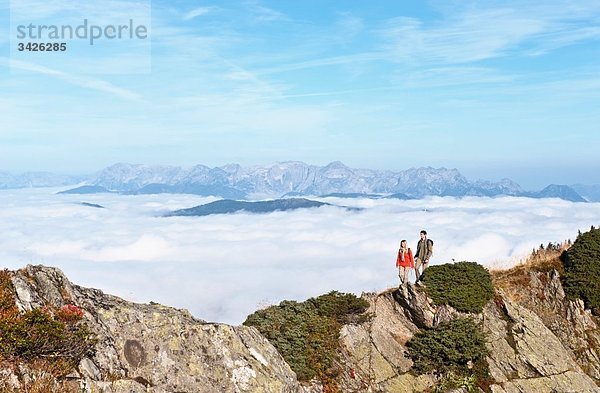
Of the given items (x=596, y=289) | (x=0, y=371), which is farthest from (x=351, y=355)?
(x=596, y=289)

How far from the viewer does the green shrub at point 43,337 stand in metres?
9.75

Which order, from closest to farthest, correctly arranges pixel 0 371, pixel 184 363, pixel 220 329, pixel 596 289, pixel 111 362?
pixel 0 371 → pixel 111 362 → pixel 184 363 → pixel 220 329 → pixel 596 289

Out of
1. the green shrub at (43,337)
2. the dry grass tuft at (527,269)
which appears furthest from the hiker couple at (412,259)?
the green shrub at (43,337)

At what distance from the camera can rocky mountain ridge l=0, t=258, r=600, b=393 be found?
38.6 feet

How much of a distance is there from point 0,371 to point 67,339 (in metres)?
1.41

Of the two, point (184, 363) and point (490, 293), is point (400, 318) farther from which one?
point (184, 363)

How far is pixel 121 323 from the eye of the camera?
12547 mm

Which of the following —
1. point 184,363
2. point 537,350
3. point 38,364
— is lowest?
point 537,350

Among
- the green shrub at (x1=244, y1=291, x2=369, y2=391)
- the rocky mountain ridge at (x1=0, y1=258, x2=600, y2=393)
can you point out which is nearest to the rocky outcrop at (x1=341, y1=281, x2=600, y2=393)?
the rocky mountain ridge at (x1=0, y1=258, x2=600, y2=393)

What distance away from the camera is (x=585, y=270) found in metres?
26.5

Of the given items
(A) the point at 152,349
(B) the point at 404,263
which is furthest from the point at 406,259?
(A) the point at 152,349

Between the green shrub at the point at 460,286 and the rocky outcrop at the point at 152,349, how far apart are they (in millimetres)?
10843

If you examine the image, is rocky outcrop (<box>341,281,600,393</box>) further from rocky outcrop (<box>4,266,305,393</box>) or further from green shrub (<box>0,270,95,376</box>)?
green shrub (<box>0,270,95,376</box>)

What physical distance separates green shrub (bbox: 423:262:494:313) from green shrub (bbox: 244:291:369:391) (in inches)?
151
